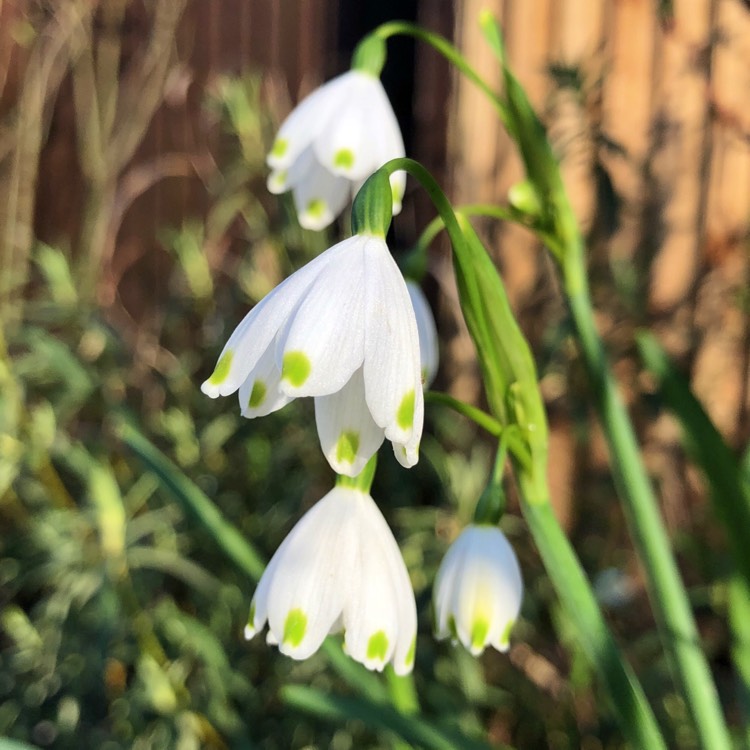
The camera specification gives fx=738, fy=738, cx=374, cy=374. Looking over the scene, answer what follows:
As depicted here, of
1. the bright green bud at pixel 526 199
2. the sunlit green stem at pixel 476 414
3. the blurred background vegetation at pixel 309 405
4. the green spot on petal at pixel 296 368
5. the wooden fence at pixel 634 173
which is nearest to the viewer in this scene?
the green spot on petal at pixel 296 368

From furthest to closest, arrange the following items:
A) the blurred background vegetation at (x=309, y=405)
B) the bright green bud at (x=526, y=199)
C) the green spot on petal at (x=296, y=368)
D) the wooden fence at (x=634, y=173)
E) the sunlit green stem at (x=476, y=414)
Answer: the wooden fence at (x=634, y=173)
the blurred background vegetation at (x=309, y=405)
the bright green bud at (x=526, y=199)
the sunlit green stem at (x=476, y=414)
the green spot on petal at (x=296, y=368)

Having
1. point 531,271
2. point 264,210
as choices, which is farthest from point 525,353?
point 264,210

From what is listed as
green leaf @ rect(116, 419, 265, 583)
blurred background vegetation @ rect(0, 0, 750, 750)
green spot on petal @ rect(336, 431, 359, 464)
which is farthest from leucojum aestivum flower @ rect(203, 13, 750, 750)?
blurred background vegetation @ rect(0, 0, 750, 750)

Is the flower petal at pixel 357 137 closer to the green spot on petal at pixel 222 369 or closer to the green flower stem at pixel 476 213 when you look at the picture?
the green flower stem at pixel 476 213

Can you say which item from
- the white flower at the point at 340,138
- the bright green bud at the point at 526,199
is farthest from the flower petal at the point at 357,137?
the bright green bud at the point at 526,199

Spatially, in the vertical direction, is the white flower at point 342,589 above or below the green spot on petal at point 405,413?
below

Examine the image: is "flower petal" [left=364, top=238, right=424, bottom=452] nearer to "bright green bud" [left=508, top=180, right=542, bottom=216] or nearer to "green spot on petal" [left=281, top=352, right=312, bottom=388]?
"green spot on petal" [left=281, top=352, right=312, bottom=388]

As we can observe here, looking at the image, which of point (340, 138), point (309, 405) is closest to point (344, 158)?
point (340, 138)
